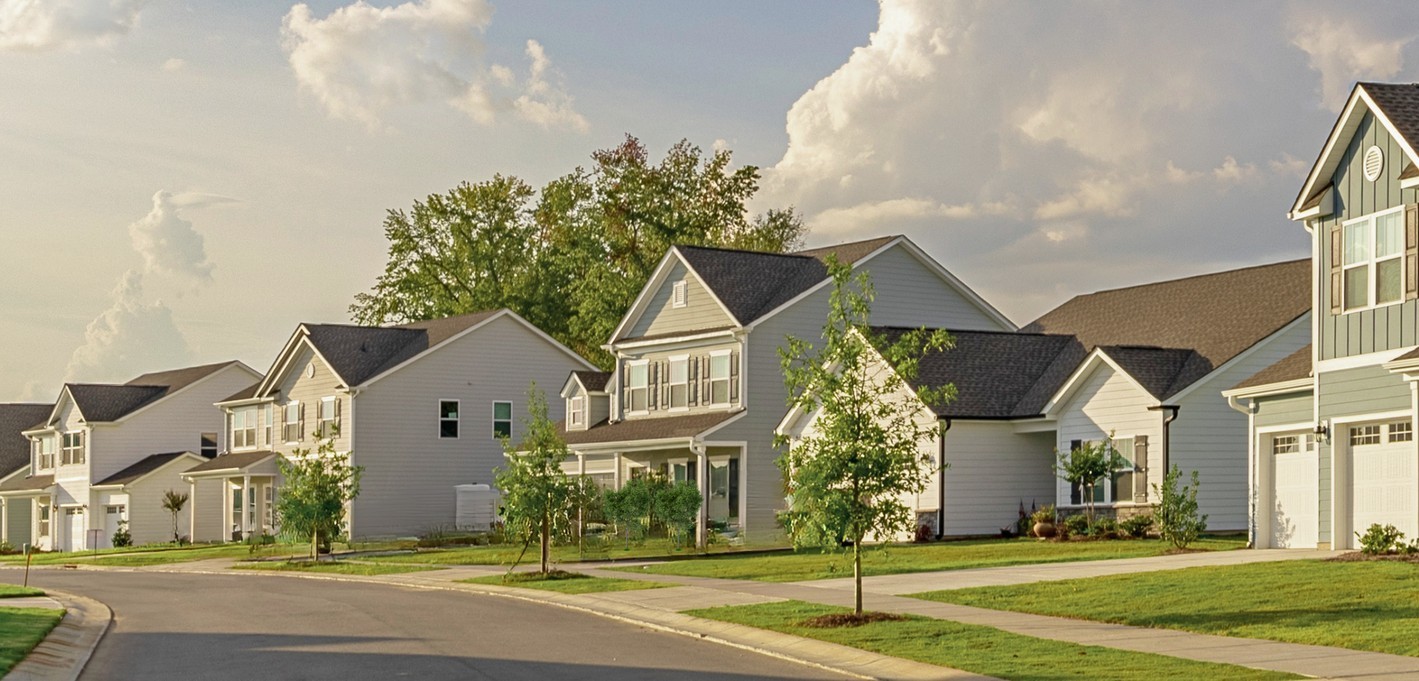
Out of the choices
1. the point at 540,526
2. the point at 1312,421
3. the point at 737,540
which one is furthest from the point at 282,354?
the point at 1312,421

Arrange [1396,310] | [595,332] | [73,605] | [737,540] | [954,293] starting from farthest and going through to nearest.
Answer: [595,332] < [954,293] < [737,540] < [73,605] < [1396,310]

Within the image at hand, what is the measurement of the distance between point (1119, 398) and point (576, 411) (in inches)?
884

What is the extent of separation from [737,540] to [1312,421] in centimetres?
1945

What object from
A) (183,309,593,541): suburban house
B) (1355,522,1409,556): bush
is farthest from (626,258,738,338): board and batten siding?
(1355,522,1409,556): bush

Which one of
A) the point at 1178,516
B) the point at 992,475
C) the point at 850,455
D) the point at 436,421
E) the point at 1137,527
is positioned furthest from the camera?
the point at 436,421

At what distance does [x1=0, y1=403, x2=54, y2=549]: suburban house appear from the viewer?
86.4 meters

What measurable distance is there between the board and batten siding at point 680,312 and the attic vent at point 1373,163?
22761mm

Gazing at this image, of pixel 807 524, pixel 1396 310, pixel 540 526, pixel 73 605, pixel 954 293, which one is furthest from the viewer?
pixel 954 293

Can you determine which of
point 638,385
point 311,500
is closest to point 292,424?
point 638,385

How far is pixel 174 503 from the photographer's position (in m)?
70.6

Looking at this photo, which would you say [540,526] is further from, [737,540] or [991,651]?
[991,651]

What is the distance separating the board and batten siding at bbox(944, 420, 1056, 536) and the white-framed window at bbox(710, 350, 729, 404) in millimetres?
9588

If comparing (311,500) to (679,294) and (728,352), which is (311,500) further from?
(679,294)

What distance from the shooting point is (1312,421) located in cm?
3219
